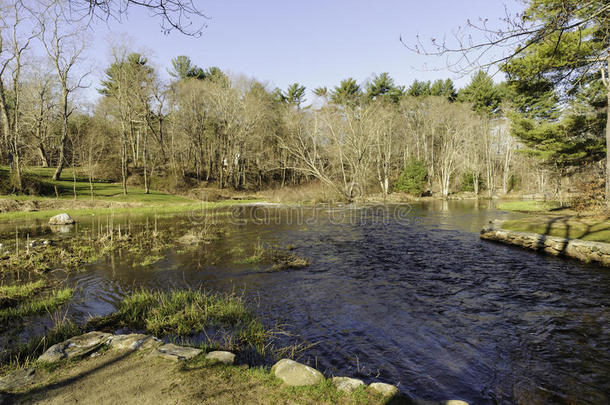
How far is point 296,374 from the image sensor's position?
418 centimetres

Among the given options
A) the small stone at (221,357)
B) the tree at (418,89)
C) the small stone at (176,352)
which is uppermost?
the tree at (418,89)

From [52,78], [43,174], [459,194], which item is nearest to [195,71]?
[52,78]

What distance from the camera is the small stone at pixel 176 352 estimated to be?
4652 millimetres

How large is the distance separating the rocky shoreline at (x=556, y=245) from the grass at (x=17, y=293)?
1919cm

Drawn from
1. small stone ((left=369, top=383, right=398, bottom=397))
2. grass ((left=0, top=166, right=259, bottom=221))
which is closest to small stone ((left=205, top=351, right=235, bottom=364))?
small stone ((left=369, top=383, right=398, bottom=397))

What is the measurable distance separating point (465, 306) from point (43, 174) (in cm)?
4959

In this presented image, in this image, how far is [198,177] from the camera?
1943 inches

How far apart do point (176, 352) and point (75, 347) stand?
1.67m

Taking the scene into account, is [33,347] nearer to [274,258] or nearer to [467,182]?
[274,258]

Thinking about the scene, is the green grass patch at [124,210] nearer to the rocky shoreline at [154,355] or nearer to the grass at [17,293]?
the grass at [17,293]

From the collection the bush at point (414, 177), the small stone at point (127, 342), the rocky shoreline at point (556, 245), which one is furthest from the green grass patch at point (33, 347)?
the bush at point (414, 177)

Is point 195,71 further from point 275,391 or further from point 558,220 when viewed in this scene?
point 275,391

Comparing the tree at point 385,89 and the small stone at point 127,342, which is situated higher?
the tree at point 385,89

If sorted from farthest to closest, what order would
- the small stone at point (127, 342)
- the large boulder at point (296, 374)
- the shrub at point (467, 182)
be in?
the shrub at point (467, 182)
the small stone at point (127, 342)
the large boulder at point (296, 374)
